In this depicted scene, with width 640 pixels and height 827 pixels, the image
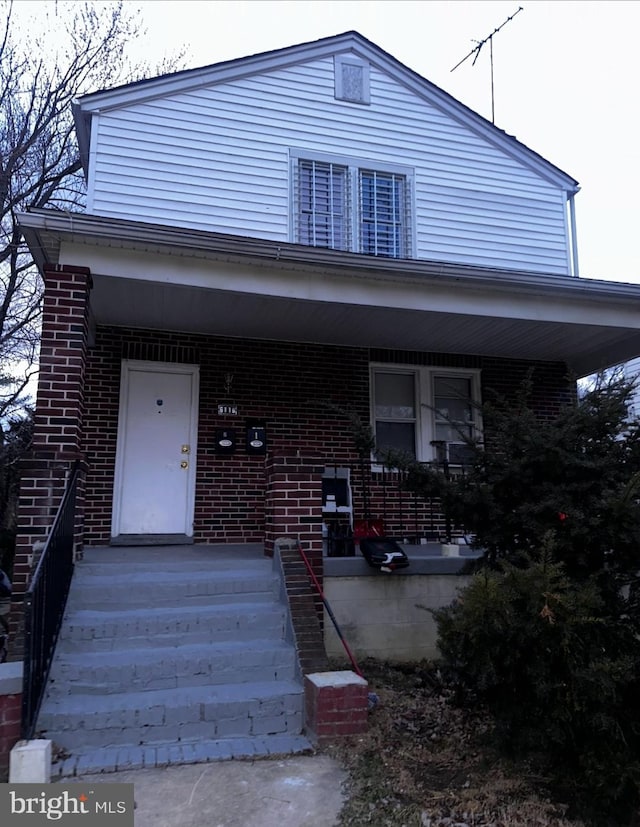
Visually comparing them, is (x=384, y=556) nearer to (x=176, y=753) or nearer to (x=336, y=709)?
(x=336, y=709)

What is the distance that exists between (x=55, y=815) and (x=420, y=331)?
19.1ft

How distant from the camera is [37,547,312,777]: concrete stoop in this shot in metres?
3.94

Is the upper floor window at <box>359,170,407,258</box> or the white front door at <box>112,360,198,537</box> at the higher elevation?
the upper floor window at <box>359,170,407,258</box>

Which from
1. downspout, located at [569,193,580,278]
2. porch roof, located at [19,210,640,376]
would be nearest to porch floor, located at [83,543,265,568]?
porch roof, located at [19,210,640,376]

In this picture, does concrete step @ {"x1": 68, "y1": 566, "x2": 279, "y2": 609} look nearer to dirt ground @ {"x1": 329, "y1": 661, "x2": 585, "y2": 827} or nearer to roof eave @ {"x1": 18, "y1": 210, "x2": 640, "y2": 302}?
dirt ground @ {"x1": 329, "y1": 661, "x2": 585, "y2": 827}

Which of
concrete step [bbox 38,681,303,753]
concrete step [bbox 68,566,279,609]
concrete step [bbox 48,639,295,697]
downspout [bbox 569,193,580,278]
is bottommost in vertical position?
concrete step [bbox 38,681,303,753]

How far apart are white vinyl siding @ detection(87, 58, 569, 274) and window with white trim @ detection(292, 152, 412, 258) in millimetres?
144

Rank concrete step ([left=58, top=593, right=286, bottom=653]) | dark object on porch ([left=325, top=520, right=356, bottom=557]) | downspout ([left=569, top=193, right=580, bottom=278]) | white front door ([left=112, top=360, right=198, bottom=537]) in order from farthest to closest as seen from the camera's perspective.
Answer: downspout ([left=569, top=193, right=580, bottom=278]) < white front door ([left=112, top=360, right=198, bottom=537]) < dark object on porch ([left=325, top=520, right=356, bottom=557]) < concrete step ([left=58, top=593, right=286, bottom=653])

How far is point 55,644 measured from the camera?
441 cm

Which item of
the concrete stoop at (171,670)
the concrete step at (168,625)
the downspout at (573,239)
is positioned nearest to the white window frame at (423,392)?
the downspout at (573,239)

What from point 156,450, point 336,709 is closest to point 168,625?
point 336,709

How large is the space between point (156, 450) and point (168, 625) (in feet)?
9.51

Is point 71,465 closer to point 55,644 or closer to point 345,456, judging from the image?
point 55,644

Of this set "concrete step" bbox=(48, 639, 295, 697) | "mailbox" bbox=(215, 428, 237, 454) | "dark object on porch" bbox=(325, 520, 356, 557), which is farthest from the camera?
"mailbox" bbox=(215, 428, 237, 454)
